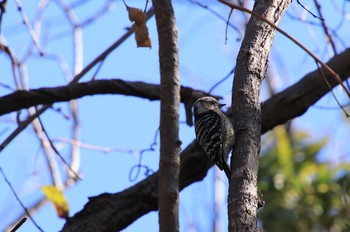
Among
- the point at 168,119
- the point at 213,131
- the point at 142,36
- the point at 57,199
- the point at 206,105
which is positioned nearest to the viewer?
the point at 168,119

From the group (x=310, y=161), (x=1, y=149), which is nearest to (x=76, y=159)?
(x=1, y=149)

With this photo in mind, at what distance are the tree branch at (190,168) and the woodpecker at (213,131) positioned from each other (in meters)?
0.14

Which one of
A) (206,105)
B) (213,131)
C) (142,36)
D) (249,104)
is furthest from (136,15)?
(206,105)

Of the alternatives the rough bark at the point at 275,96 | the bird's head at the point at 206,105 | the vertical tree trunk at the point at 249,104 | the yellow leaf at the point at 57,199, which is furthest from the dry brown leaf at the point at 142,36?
the bird's head at the point at 206,105

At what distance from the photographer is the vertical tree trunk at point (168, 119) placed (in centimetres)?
334

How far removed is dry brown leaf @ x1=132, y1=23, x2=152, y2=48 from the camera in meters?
3.68

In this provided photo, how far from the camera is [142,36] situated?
3.69m

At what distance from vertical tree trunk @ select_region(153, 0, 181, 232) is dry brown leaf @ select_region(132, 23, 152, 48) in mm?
104

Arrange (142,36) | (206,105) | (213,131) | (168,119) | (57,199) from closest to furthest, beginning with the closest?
(168,119), (142,36), (57,199), (213,131), (206,105)

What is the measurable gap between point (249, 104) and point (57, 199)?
4.39 feet

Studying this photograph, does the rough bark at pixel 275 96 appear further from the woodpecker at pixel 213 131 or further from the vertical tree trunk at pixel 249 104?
the vertical tree trunk at pixel 249 104

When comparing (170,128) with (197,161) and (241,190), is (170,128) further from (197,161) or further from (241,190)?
(197,161)

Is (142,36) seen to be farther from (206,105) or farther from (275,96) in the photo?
(206,105)

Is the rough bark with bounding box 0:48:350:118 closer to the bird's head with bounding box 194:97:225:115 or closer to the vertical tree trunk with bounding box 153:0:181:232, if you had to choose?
the bird's head with bounding box 194:97:225:115
